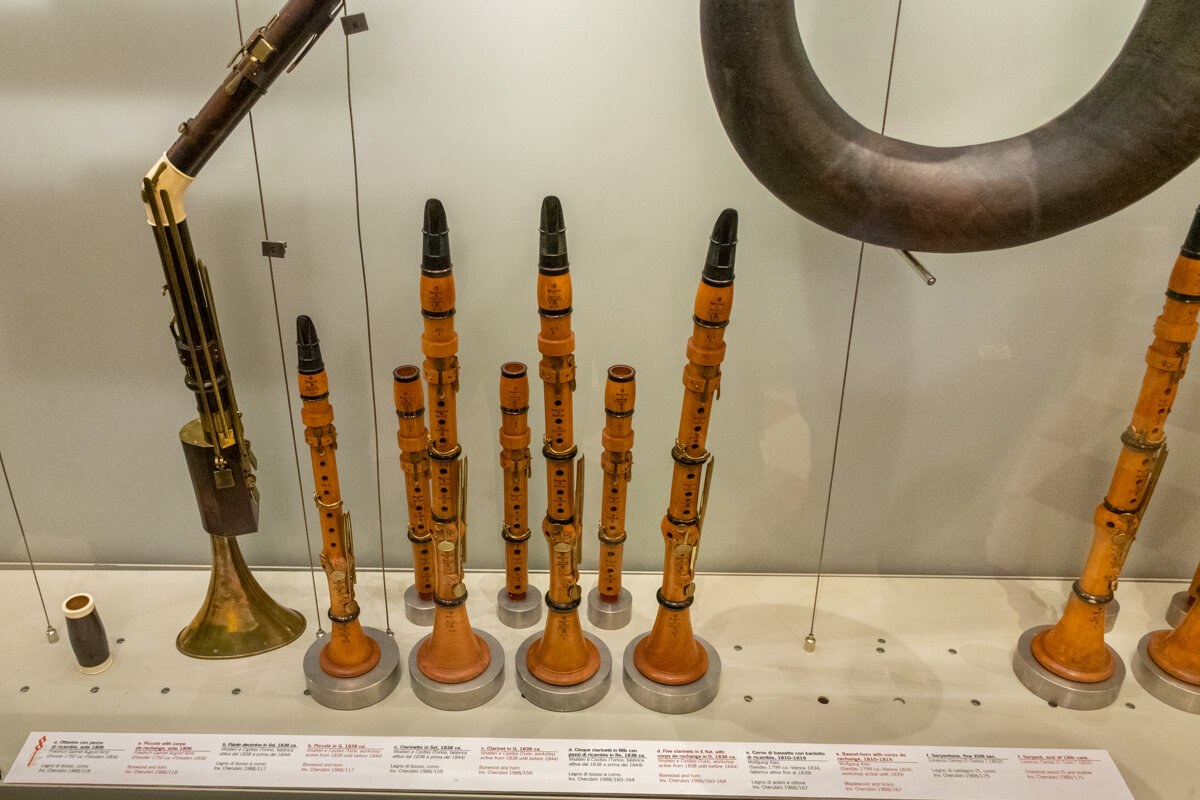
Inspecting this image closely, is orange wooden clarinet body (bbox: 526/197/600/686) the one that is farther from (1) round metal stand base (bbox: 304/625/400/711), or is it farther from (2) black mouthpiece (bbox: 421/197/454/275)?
(1) round metal stand base (bbox: 304/625/400/711)

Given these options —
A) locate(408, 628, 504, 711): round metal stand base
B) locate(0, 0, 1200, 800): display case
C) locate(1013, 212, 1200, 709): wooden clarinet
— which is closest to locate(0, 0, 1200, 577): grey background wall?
locate(0, 0, 1200, 800): display case

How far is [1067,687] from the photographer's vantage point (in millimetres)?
1669

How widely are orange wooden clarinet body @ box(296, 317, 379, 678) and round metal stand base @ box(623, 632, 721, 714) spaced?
46 centimetres

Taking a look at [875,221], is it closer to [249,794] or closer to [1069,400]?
[1069,400]

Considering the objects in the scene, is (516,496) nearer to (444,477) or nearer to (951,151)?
(444,477)

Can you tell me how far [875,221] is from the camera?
1049 mm

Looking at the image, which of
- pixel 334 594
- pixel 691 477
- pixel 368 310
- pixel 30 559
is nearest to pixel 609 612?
pixel 691 477

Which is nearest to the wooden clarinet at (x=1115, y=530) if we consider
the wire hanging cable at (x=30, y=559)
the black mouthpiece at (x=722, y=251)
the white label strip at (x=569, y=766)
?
the white label strip at (x=569, y=766)

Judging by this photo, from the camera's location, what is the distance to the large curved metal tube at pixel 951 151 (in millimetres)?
973

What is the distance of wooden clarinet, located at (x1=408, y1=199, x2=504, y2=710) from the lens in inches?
55.8

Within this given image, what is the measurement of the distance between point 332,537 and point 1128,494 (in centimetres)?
135

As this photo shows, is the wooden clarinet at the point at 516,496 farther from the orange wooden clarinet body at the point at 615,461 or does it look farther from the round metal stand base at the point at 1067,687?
the round metal stand base at the point at 1067,687

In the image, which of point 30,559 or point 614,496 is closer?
point 614,496

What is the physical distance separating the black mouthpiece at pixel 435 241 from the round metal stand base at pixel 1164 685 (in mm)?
1435
